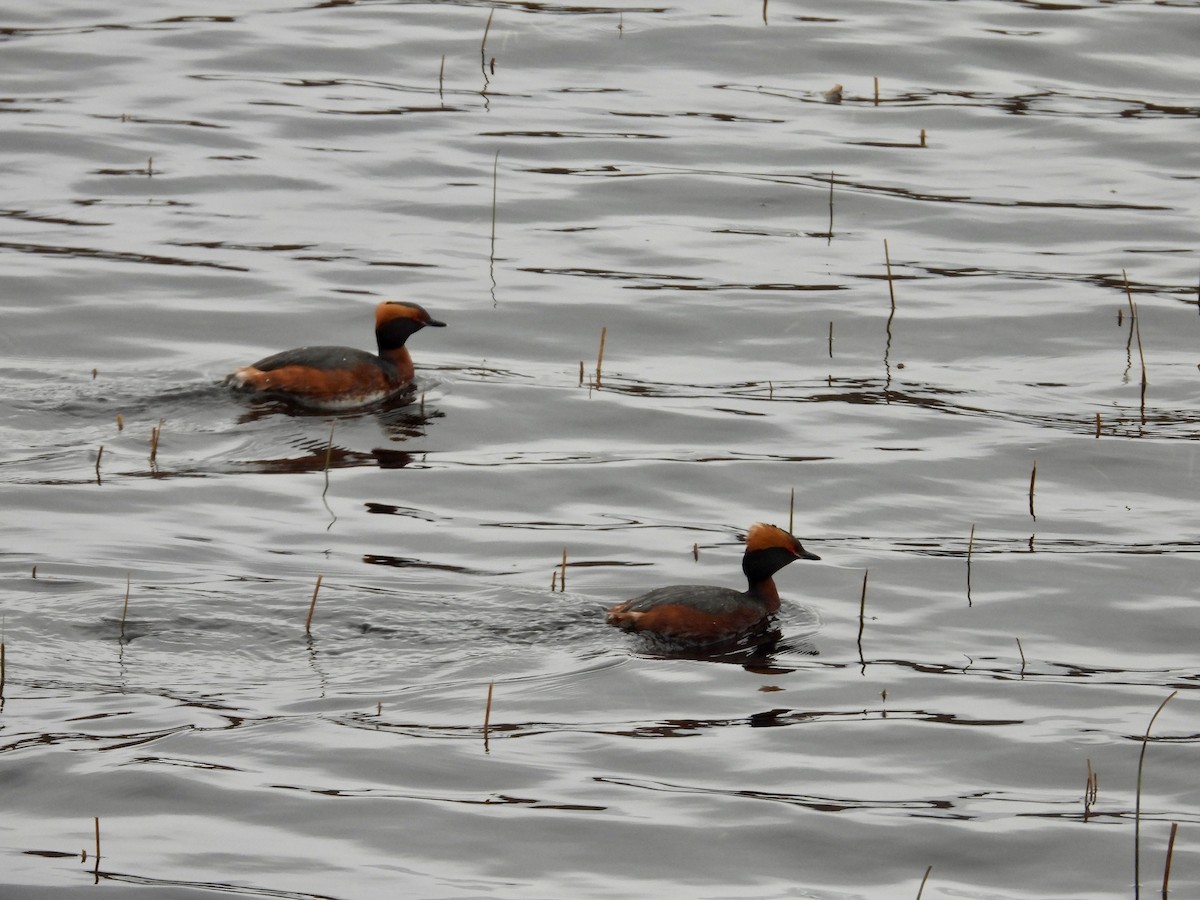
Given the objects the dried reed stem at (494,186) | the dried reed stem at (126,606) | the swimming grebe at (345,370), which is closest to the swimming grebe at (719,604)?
the dried reed stem at (126,606)

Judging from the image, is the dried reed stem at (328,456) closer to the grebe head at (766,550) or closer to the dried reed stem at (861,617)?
the grebe head at (766,550)

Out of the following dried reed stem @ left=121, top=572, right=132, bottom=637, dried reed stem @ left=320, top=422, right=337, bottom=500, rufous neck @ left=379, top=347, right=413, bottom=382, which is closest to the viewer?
dried reed stem @ left=121, top=572, right=132, bottom=637

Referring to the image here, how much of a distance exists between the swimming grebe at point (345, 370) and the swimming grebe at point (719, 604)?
4248 mm

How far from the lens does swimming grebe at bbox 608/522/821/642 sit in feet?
29.7

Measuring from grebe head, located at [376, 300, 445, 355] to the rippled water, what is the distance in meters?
0.59

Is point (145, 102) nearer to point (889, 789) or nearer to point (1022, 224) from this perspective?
point (1022, 224)

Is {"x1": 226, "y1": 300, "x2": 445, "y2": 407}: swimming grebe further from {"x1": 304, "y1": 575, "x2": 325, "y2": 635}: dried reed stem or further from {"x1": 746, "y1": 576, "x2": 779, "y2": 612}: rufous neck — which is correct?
{"x1": 746, "y1": 576, "x2": 779, "y2": 612}: rufous neck

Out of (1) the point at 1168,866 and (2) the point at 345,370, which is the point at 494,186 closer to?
(2) the point at 345,370

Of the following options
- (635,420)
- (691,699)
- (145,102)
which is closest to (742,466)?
(635,420)

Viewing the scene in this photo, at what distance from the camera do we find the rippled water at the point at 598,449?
24.0ft

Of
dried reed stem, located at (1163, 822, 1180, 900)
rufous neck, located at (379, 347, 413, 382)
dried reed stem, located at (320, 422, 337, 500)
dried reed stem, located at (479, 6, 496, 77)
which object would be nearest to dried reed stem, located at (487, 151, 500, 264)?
rufous neck, located at (379, 347, 413, 382)

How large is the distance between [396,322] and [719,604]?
5.04 meters

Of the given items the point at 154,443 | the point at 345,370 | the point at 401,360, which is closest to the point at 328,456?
the point at 154,443

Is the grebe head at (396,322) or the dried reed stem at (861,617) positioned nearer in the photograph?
the dried reed stem at (861,617)
